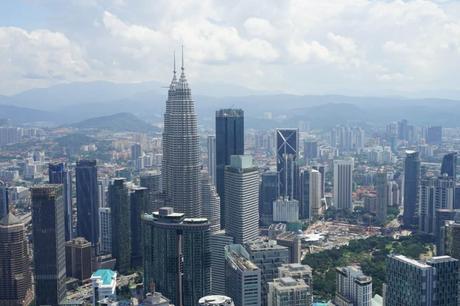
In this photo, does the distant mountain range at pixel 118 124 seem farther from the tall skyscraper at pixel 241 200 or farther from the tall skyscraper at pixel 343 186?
the tall skyscraper at pixel 241 200

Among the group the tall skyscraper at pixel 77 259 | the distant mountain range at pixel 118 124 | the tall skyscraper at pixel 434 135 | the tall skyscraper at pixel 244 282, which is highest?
the distant mountain range at pixel 118 124

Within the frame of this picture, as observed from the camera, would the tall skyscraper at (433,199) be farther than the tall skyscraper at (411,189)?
No

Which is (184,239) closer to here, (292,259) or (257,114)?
(292,259)

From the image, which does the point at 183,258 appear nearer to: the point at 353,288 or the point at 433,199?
the point at 353,288

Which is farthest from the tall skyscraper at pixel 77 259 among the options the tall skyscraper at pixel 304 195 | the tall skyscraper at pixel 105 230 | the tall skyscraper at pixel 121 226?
the tall skyscraper at pixel 304 195

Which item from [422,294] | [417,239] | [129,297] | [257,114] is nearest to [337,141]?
[257,114]

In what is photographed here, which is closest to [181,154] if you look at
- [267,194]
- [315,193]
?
[267,194]
